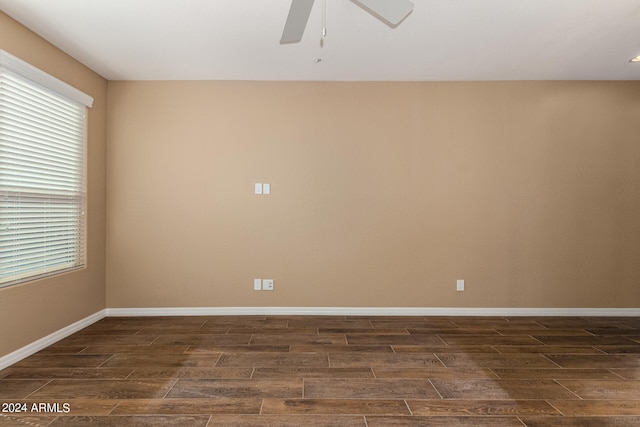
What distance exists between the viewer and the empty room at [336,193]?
3273mm

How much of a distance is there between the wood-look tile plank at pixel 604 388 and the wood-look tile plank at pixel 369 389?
882 mm

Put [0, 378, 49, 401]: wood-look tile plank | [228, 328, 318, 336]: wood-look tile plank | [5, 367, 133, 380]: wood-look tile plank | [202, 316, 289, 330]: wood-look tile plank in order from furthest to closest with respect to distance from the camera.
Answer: [202, 316, 289, 330]: wood-look tile plank → [228, 328, 318, 336]: wood-look tile plank → [5, 367, 133, 380]: wood-look tile plank → [0, 378, 49, 401]: wood-look tile plank

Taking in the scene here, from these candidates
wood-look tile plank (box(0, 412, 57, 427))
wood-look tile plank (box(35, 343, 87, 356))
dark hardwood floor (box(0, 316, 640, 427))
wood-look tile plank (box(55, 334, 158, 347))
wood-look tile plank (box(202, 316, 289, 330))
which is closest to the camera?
wood-look tile plank (box(0, 412, 57, 427))

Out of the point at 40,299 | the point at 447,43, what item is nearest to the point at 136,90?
the point at 40,299

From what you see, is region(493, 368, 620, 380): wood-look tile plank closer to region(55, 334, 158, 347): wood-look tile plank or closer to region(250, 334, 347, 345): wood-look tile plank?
region(250, 334, 347, 345): wood-look tile plank

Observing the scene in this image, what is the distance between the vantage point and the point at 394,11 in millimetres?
1944

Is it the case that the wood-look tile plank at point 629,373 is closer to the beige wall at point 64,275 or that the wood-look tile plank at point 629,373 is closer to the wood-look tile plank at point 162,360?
the wood-look tile plank at point 162,360

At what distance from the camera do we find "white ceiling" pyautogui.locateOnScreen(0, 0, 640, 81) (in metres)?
2.70

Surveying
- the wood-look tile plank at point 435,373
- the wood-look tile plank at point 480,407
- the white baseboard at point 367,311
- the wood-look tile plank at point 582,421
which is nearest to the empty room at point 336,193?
the white baseboard at point 367,311

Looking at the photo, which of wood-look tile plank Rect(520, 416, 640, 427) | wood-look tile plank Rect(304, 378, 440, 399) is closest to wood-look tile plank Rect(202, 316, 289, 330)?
wood-look tile plank Rect(304, 378, 440, 399)

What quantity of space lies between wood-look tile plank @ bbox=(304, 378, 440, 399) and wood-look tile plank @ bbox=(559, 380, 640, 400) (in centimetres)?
88

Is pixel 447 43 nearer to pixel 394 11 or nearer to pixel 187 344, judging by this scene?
pixel 394 11

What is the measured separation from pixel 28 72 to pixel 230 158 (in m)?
1.78

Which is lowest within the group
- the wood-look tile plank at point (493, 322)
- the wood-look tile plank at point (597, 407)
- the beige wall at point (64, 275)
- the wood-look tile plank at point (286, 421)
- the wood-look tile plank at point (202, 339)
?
the wood-look tile plank at point (286, 421)
